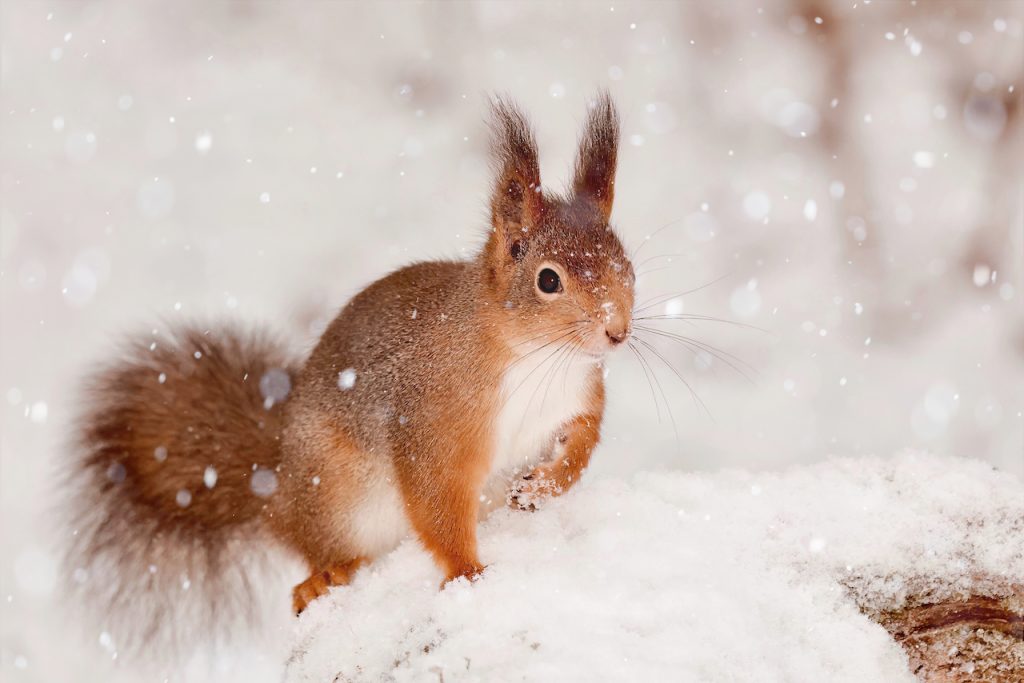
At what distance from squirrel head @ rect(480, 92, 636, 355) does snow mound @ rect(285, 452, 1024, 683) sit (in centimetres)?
30

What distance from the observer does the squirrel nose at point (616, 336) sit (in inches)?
57.4

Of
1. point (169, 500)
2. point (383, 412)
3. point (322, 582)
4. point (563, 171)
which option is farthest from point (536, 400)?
point (563, 171)

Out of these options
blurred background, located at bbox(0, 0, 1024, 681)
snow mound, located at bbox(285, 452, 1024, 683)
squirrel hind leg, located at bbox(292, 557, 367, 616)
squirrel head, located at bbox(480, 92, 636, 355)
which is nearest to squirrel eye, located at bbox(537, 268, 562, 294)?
squirrel head, located at bbox(480, 92, 636, 355)

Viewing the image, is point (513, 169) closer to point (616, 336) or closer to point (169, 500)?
point (616, 336)

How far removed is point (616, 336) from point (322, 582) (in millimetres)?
687

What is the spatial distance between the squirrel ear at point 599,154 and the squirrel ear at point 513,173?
113 millimetres

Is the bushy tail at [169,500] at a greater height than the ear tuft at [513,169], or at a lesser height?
lesser

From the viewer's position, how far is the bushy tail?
196 centimetres

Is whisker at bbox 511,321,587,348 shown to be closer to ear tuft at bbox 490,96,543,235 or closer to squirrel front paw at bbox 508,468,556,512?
ear tuft at bbox 490,96,543,235

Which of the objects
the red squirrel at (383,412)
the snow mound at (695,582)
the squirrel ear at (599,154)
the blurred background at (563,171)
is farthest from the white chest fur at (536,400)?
the blurred background at (563,171)

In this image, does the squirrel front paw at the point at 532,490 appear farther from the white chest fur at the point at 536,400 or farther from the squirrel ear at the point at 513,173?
the squirrel ear at the point at 513,173

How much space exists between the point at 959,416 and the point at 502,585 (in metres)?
1.92

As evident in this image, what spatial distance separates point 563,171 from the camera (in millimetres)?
2582

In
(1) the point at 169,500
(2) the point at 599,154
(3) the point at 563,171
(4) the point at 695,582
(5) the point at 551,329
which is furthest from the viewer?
(3) the point at 563,171
